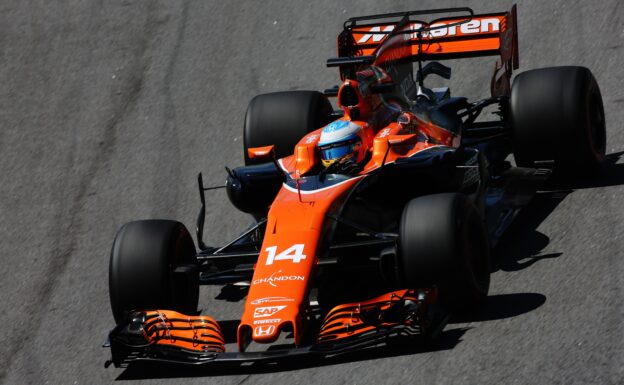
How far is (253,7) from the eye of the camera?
16.4 m

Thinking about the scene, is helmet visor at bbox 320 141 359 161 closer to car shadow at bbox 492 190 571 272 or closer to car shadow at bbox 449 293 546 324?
car shadow at bbox 492 190 571 272

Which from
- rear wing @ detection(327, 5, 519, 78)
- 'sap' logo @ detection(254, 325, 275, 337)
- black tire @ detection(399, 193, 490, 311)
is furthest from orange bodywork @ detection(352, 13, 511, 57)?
→ 'sap' logo @ detection(254, 325, 275, 337)

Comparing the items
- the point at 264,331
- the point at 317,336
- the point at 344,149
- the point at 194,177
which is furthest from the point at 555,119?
the point at 194,177

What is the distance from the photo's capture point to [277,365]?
8.85 m

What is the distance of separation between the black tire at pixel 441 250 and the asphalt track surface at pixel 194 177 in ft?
0.94

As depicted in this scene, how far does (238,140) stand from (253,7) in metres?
3.13

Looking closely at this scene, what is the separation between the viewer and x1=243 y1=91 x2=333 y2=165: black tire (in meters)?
11.7

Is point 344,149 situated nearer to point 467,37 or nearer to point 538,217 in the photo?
point 538,217

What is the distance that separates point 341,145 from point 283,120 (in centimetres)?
185

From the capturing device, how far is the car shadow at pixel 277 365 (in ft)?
28.0

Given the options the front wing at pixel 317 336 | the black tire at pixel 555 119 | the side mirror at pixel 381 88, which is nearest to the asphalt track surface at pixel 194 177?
the front wing at pixel 317 336

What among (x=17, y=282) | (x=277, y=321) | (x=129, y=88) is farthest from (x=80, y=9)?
(x=277, y=321)

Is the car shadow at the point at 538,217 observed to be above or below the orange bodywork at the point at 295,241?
below

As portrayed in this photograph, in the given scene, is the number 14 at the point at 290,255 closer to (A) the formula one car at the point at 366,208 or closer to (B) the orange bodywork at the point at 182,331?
(A) the formula one car at the point at 366,208
